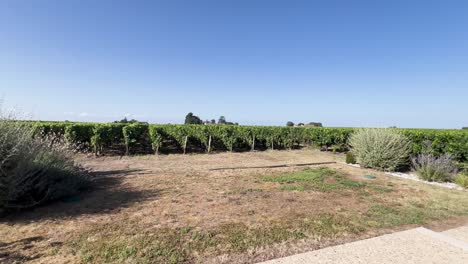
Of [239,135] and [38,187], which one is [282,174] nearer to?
[38,187]

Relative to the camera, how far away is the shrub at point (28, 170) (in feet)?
11.5

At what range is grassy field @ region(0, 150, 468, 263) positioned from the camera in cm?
264

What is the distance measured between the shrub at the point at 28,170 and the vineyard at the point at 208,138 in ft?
16.4

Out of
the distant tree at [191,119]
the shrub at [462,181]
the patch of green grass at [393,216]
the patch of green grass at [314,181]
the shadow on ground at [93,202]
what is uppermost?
the distant tree at [191,119]

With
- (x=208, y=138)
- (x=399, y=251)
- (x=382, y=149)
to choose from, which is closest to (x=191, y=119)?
(x=208, y=138)

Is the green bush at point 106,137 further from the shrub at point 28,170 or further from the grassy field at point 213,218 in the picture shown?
the shrub at point 28,170

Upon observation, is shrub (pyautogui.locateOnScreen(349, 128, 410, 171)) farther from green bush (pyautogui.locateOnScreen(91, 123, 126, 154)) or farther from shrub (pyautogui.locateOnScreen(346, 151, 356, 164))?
green bush (pyautogui.locateOnScreen(91, 123, 126, 154))

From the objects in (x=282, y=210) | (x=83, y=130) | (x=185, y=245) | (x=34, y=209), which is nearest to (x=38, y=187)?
(x=34, y=209)

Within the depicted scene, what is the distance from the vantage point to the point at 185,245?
109 inches

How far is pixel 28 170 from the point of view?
3.78 metres

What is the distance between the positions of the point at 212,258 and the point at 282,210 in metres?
1.82

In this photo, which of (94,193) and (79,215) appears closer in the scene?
(79,215)

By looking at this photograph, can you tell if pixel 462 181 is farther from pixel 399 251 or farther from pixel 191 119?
pixel 191 119

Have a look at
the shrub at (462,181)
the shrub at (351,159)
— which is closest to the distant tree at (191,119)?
the shrub at (351,159)
